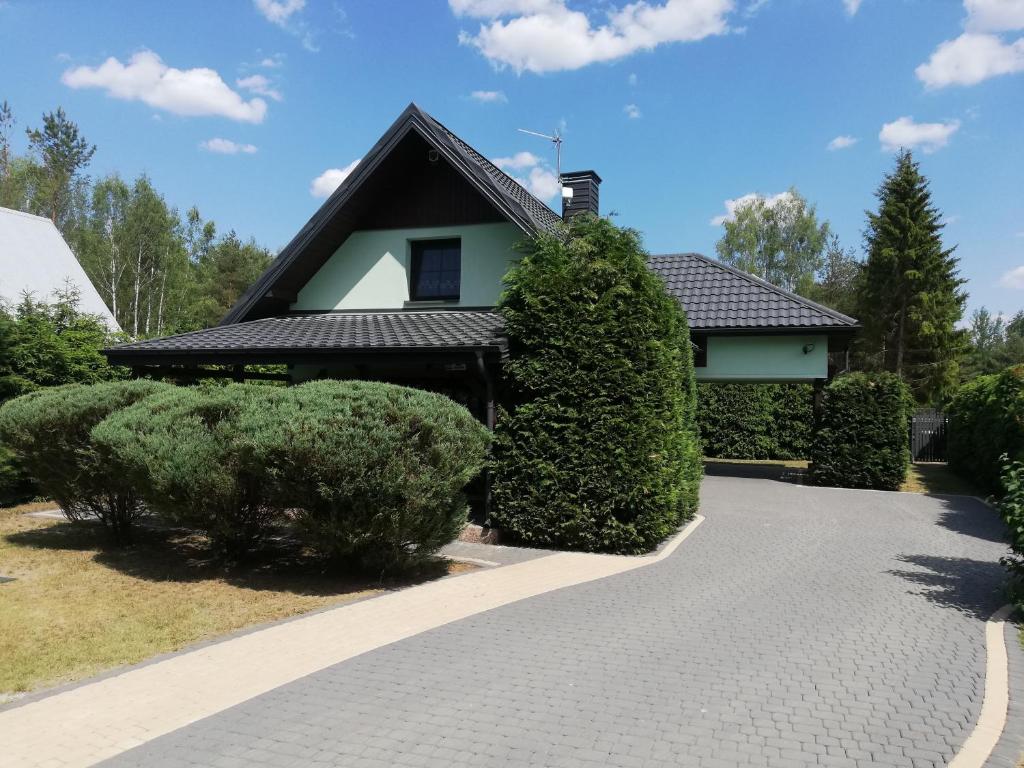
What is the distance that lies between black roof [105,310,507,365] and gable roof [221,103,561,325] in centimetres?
A: 64

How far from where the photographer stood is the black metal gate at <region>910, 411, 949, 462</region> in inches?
1052

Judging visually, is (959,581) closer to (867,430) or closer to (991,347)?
(867,430)

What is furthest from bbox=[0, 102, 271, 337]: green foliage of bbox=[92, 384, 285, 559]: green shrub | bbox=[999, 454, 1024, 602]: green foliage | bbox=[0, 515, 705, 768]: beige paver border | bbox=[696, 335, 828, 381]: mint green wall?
bbox=[999, 454, 1024, 602]: green foliage

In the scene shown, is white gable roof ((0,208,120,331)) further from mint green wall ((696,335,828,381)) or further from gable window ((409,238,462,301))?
mint green wall ((696,335,828,381))

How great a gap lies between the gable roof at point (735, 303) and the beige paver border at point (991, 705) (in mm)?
10736

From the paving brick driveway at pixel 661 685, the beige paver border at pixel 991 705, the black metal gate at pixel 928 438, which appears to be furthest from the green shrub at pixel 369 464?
the black metal gate at pixel 928 438

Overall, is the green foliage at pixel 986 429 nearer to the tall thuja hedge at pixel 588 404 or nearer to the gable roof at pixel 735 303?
the gable roof at pixel 735 303

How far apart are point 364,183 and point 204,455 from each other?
773 centimetres

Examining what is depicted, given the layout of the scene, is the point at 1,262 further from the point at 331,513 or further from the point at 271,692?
the point at 271,692

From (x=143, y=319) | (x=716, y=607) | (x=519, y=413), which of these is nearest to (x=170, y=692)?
(x=716, y=607)

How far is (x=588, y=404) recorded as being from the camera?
9.74m

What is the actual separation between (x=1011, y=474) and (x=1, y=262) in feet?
86.1

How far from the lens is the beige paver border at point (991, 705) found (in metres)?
4.05

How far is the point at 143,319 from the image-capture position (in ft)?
142
